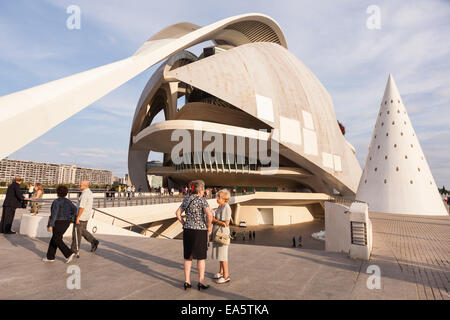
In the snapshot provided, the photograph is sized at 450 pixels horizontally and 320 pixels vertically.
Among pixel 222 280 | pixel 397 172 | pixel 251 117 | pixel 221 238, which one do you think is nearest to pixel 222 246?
pixel 221 238

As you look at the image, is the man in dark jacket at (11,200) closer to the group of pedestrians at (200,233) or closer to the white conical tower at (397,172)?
the group of pedestrians at (200,233)

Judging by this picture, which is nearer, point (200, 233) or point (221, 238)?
point (200, 233)

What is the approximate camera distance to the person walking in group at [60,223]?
5082 millimetres

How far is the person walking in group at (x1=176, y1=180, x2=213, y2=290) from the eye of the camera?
3750 millimetres

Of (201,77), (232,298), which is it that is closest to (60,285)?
(232,298)

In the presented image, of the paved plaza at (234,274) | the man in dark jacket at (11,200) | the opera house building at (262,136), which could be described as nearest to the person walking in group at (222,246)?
the paved plaza at (234,274)

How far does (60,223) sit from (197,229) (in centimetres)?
329


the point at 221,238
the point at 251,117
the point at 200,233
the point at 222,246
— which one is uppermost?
Answer: the point at 251,117

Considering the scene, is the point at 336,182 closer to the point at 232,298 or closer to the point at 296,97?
the point at 296,97

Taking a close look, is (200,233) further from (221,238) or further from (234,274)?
(234,274)

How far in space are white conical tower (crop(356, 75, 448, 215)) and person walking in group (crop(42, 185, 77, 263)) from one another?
18431mm

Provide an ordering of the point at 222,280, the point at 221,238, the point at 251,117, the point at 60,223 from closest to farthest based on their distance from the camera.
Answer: the point at 222,280, the point at 221,238, the point at 60,223, the point at 251,117

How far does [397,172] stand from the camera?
56.8 ft
